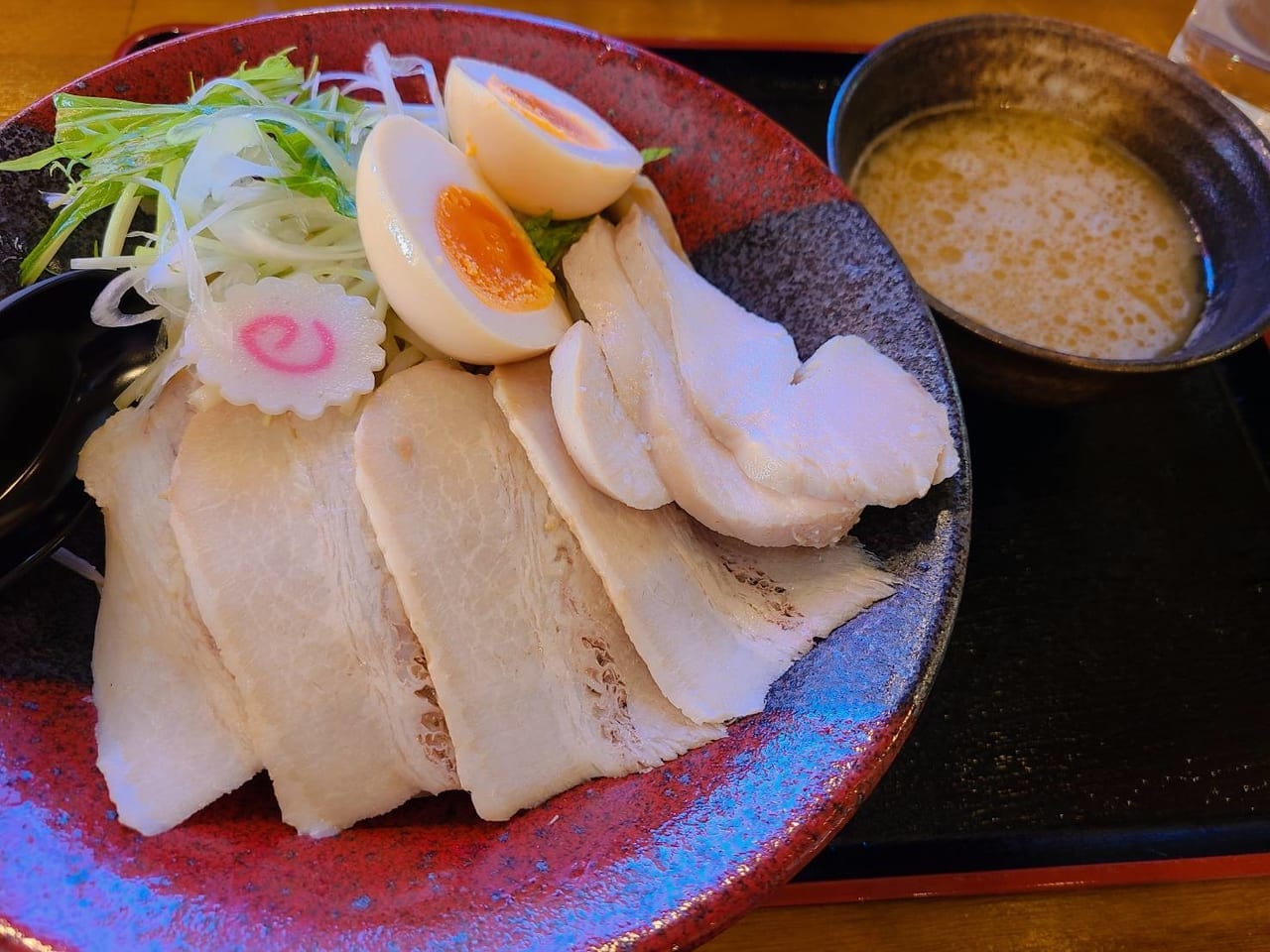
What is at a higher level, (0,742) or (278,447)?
(278,447)

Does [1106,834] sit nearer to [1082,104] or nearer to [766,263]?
[766,263]

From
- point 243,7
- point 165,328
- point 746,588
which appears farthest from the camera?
point 243,7

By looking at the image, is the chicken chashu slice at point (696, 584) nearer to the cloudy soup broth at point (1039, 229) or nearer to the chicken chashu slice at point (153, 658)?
the chicken chashu slice at point (153, 658)

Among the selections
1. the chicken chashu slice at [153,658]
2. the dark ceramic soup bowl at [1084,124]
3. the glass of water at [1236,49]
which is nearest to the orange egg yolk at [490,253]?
the chicken chashu slice at [153,658]

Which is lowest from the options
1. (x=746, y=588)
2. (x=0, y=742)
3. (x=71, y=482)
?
(x=0, y=742)

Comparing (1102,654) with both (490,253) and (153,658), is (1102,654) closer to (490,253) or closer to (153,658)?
(490,253)

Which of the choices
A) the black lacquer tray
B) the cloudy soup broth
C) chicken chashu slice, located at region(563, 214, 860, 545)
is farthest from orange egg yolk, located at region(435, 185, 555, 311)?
the black lacquer tray

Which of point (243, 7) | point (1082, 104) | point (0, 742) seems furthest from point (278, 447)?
point (1082, 104)
